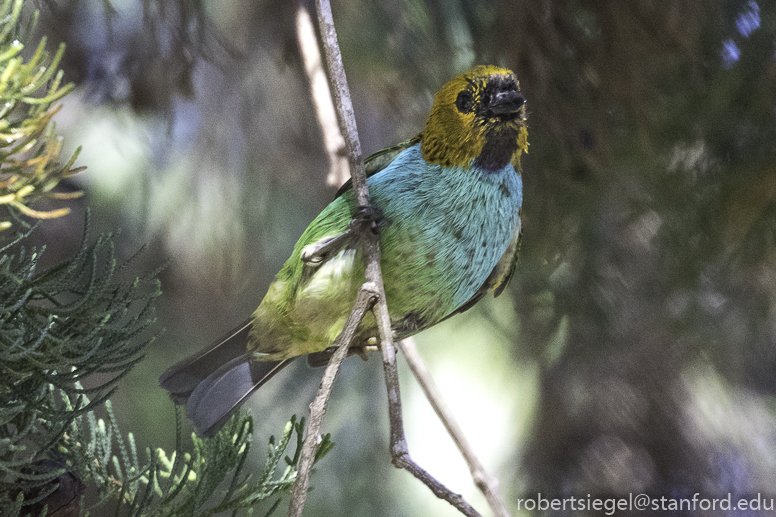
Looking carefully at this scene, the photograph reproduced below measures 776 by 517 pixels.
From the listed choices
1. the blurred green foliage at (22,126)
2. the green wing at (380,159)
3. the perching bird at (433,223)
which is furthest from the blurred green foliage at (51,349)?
the green wing at (380,159)

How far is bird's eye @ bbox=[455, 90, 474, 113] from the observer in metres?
0.57

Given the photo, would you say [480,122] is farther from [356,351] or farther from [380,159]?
[356,351]

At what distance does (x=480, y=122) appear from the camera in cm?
57

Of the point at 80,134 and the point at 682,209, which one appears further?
the point at 682,209

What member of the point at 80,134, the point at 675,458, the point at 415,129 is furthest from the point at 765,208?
the point at 80,134

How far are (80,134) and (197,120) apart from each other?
158mm

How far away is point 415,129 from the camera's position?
87cm

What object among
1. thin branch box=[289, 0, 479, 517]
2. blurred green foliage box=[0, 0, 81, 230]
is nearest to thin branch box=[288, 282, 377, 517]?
thin branch box=[289, 0, 479, 517]

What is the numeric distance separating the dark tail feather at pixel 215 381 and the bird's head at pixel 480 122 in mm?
312

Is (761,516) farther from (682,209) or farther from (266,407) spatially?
(266,407)

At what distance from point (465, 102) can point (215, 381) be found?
0.42m

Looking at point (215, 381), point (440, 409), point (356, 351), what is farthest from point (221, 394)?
point (440, 409)

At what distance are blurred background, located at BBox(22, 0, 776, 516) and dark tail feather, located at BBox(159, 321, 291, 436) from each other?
0.16 metres

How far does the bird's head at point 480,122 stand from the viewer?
0.55 metres
